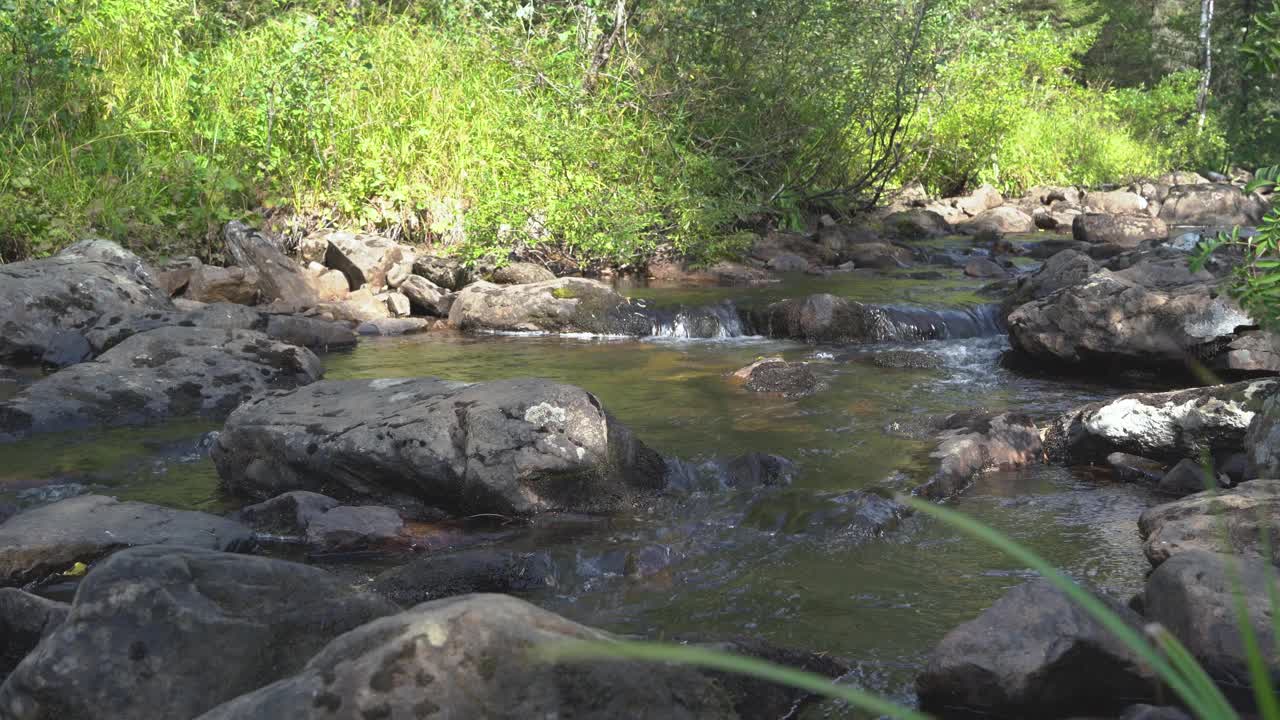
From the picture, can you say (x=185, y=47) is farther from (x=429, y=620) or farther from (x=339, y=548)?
(x=429, y=620)

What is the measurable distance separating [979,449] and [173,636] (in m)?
4.11

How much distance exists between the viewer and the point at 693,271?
13.2m

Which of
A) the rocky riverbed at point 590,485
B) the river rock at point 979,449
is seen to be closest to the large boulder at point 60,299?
the rocky riverbed at point 590,485

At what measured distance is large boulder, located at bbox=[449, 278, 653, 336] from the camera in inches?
408

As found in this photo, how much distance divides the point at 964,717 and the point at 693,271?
10269 mm

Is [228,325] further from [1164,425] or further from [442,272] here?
[1164,425]

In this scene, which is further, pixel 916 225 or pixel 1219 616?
pixel 916 225

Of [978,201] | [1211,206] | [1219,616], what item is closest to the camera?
[1219,616]

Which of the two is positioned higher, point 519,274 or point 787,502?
point 519,274

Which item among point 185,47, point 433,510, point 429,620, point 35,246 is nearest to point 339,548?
point 433,510

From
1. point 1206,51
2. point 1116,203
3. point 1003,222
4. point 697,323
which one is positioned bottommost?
point 697,323

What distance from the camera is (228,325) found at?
8719 mm

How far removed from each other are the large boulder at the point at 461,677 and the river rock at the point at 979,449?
304 cm

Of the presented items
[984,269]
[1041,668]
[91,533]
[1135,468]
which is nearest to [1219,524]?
[1041,668]
